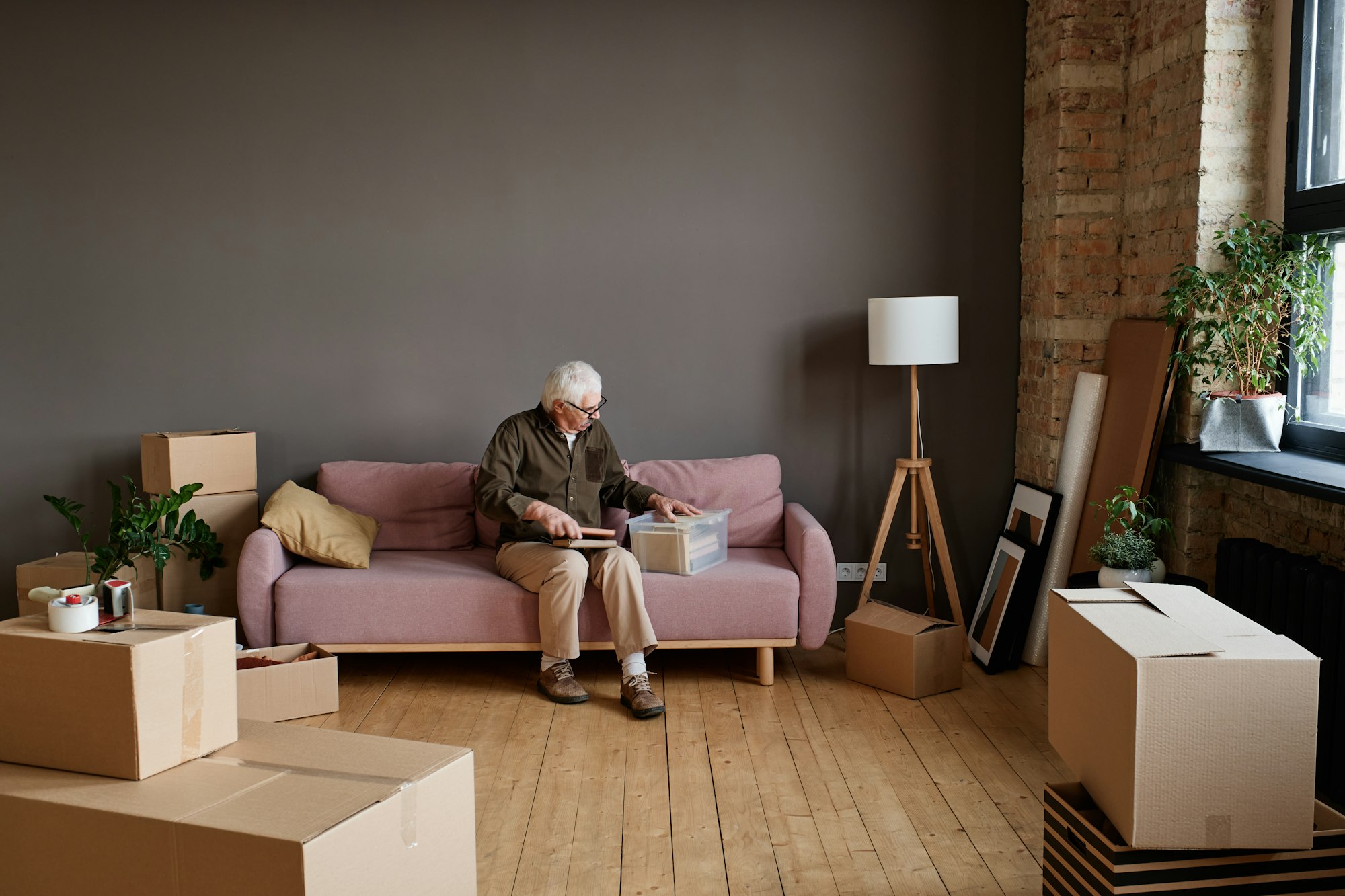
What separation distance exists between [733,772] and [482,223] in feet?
8.66

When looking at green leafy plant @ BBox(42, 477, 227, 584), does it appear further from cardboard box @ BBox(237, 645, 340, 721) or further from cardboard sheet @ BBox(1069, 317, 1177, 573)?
cardboard sheet @ BBox(1069, 317, 1177, 573)

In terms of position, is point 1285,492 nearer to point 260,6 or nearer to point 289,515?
point 289,515

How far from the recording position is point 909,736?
3428mm

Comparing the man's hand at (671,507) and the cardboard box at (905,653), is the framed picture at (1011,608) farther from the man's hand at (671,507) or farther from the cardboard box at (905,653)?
the man's hand at (671,507)

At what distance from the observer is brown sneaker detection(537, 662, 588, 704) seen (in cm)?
374

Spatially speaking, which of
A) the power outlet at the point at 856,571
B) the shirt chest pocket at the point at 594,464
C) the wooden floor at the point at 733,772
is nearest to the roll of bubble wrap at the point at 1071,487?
the wooden floor at the point at 733,772

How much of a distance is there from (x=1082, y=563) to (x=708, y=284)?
1.94 metres

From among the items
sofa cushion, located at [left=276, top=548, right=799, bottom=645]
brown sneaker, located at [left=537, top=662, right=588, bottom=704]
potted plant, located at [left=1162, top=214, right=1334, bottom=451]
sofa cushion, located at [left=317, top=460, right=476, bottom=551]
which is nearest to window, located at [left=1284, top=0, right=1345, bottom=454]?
potted plant, located at [left=1162, top=214, right=1334, bottom=451]

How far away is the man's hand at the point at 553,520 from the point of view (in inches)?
149

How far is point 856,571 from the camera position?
473 cm

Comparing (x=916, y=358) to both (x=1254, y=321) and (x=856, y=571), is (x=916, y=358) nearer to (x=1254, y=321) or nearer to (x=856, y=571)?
(x=856, y=571)

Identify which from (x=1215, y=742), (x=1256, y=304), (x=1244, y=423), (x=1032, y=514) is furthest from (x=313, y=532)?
(x=1256, y=304)

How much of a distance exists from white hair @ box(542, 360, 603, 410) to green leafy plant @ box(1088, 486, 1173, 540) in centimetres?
186

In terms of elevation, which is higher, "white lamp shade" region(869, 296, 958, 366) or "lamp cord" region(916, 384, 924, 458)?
"white lamp shade" region(869, 296, 958, 366)
